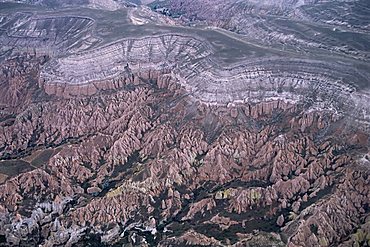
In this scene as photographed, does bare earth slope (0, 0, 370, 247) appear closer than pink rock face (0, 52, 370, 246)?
No

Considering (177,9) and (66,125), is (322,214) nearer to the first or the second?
(66,125)

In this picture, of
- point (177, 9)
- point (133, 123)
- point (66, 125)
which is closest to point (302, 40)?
point (133, 123)

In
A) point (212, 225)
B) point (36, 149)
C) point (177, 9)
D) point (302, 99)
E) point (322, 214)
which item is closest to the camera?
point (322, 214)

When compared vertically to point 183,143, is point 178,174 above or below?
below

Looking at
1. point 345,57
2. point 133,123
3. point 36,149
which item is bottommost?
point 36,149

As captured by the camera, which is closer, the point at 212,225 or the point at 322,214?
the point at 322,214

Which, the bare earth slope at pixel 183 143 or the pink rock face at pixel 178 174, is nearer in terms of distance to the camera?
the pink rock face at pixel 178 174

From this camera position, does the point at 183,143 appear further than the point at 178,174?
Yes

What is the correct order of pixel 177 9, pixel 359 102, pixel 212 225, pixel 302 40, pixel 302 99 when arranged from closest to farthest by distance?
pixel 212 225 → pixel 359 102 → pixel 302 99 → pixel 302 40 → pixel 177 9
